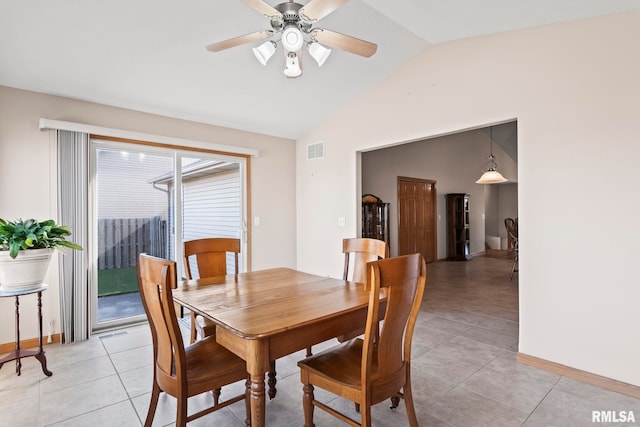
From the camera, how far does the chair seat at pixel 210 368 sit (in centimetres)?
155

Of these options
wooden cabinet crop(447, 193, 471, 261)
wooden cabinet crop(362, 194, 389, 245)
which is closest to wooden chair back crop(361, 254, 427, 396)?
wooden cabinet crop(362, 194, 389, 245)

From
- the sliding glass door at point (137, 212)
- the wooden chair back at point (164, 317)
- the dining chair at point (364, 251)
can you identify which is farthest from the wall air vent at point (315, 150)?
the wooden chair back at point (164, 317)

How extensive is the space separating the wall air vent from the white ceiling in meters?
0.89

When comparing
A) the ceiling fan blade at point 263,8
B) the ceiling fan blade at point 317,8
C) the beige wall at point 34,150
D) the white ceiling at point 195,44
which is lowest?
the beige wall at point 34,150

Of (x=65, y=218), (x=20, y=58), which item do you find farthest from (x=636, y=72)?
(x=65, y=218)

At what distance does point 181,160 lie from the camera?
402 centimetres

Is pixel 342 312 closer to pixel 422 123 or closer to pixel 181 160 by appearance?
pixel 422 123

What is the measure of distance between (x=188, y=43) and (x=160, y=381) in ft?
8.46

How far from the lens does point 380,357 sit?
4.93ft

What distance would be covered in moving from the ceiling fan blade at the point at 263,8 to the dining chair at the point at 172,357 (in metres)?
1.43

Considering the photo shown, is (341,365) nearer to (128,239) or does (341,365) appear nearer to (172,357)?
(172,357)

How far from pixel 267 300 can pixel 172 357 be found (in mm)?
529

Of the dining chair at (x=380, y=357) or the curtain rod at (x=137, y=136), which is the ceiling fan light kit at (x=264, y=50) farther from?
the curtain rod at (x=137, y=136)

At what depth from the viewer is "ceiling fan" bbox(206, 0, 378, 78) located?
69.4 inches
